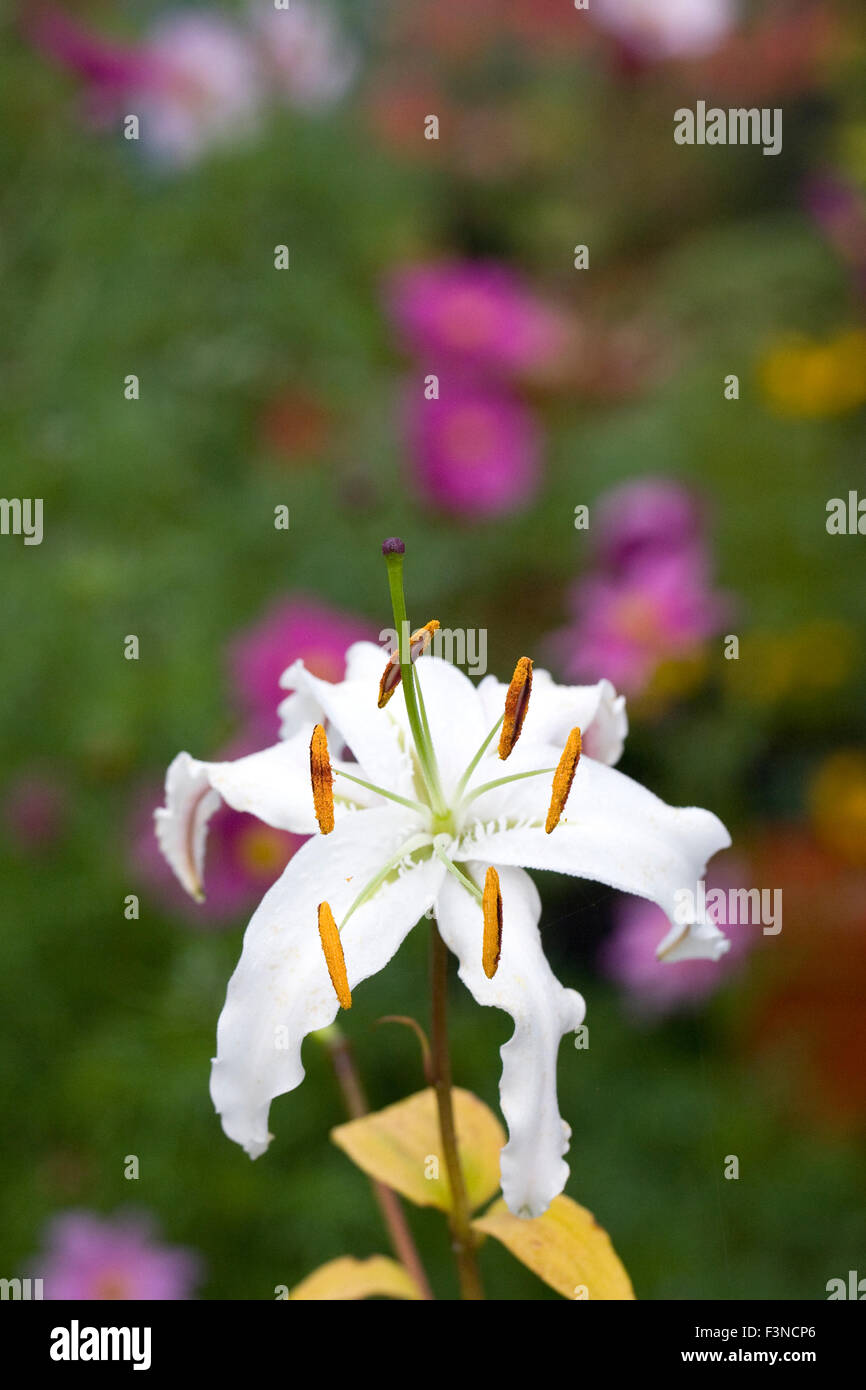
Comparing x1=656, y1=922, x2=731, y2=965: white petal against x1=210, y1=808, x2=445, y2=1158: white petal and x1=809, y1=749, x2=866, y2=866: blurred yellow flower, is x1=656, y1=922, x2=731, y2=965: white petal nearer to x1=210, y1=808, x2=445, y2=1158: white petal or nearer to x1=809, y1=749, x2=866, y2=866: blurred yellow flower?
x1=210, y1=808, x2=445, y2=1158: white petal

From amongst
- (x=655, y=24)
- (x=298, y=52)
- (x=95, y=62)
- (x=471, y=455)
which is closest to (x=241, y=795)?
(x=471, y=455)

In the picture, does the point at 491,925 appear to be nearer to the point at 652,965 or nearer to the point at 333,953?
the point at 333,953

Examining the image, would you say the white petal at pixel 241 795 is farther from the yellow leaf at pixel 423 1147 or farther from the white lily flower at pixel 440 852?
the yellow leaf at pixel 423 1147

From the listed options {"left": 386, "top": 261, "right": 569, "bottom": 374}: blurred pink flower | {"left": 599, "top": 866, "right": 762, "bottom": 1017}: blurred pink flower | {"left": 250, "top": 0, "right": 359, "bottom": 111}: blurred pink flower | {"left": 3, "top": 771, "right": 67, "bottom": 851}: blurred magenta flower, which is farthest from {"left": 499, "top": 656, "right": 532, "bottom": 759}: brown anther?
{"left": 250, "top": 0, "right": 359, "bottom": 111}: blurred pink flower

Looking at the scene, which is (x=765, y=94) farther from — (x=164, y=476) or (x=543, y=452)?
(x=164, y=476)

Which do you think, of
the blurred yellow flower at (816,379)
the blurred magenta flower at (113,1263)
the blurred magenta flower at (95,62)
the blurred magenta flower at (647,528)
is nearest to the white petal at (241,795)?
the blurred magenta flower at (113,1263)
